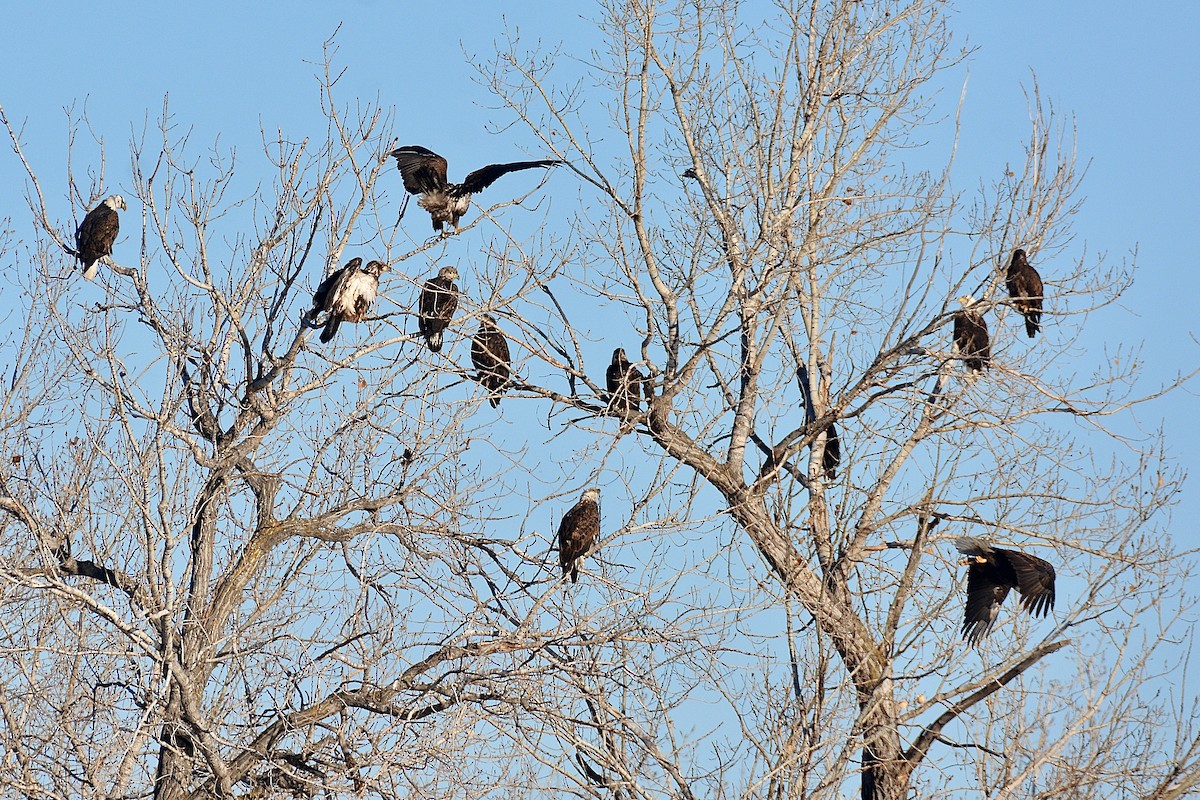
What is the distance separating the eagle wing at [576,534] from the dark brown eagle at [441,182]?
84.6 inches

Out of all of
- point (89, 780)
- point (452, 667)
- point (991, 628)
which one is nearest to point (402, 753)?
point (452, 667)

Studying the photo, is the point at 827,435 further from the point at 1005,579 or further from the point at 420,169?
the point at 420,169

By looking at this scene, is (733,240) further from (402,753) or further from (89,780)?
→ (89,780)

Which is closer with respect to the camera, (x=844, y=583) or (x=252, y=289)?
(x=252, y=289)

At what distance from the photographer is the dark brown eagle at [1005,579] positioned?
8148mm

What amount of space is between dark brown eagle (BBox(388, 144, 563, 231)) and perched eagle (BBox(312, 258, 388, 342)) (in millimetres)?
1843

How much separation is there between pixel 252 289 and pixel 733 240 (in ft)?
10.1

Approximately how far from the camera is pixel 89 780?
251 inches

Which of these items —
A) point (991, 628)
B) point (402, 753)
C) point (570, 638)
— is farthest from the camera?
point (991, 628)

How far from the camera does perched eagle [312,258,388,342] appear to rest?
662 cm

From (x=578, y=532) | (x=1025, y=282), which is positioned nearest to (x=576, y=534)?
(x=578, y=532)

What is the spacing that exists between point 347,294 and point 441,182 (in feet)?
7.18

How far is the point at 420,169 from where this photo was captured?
8.73m

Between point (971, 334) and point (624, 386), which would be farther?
point (971, 334)
